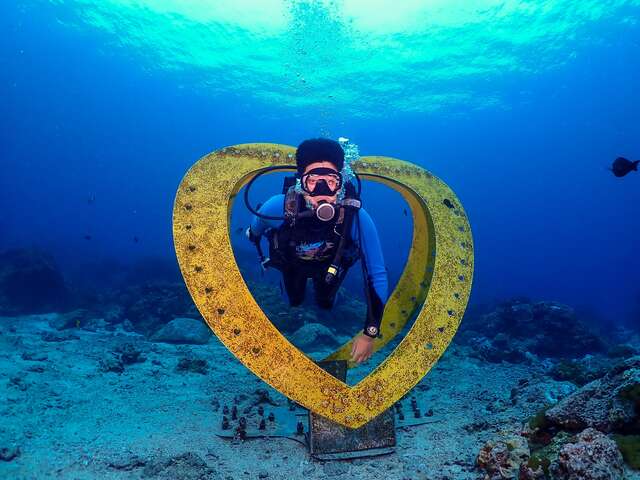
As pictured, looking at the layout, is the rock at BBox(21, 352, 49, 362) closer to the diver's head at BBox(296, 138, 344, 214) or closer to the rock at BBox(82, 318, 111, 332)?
the rock at BBox(82, 318, 111, 332)

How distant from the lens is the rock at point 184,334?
34.4 ft

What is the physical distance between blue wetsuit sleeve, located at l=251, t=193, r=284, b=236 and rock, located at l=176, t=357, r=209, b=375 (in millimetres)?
4243

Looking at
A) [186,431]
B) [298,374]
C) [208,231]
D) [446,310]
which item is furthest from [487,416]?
[208,231]

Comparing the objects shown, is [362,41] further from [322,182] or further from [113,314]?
[322,182]

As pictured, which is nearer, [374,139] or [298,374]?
[298,374]

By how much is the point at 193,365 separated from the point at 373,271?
544 centimetres

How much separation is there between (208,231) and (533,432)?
3589mm

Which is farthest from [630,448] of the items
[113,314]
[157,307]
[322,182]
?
[113,314]

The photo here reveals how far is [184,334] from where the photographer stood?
10.7 m

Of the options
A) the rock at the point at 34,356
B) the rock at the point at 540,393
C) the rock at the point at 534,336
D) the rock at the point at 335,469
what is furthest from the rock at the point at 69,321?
the rock at the point at 534,336

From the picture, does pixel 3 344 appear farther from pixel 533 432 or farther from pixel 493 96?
pixel 493 96

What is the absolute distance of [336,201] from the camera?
14.1 ft

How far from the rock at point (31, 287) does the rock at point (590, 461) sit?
17.7 meters

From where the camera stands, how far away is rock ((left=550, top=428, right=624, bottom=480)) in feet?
7.23
